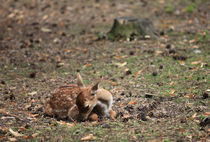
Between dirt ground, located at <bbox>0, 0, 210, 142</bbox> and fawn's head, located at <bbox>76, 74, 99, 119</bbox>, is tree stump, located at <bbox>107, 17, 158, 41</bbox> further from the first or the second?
fawn's head, located at <bbox>76, 74, 99, 119</bbox>

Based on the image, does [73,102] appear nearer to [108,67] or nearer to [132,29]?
[108,67]

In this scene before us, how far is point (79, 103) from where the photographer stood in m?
5.18

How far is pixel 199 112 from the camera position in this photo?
557 cm

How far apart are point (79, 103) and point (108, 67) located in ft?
11.7

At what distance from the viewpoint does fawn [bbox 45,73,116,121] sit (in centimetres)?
527

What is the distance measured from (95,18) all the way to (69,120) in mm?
8362

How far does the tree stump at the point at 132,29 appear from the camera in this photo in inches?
418

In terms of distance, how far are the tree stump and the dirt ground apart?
1.02ft

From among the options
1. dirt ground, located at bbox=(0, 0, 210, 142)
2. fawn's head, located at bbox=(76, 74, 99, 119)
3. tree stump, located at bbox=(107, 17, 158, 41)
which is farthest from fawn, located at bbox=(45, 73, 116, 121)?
tree stump, located at bbox=(107, 17, 158, 41)

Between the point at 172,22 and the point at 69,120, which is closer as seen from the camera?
the point at 69,120

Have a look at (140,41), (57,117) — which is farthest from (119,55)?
(57,117)

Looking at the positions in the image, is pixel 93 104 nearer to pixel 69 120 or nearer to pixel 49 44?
pixel 69 120

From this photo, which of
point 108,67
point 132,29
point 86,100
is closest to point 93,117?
point 86,100

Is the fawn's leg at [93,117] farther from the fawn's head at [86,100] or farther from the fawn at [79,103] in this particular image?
the fawn's head at [86,100]
